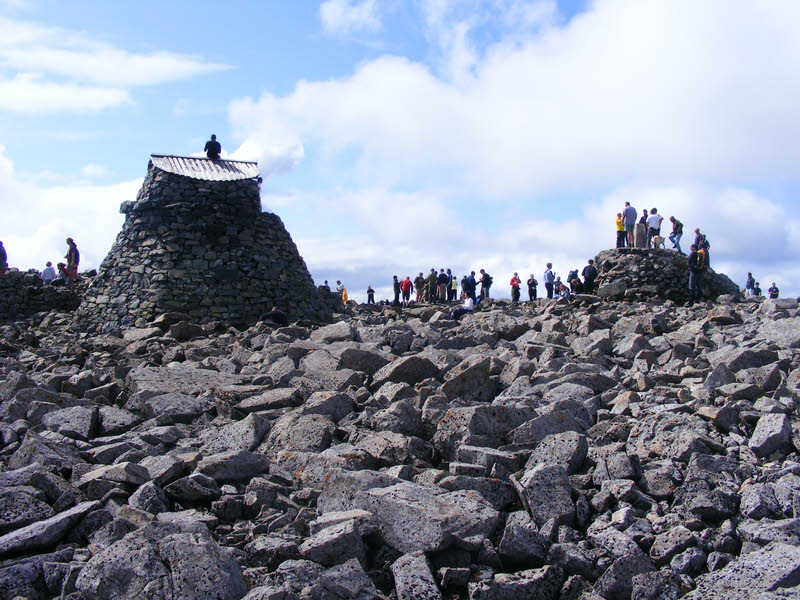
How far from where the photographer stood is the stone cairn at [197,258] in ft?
52.8

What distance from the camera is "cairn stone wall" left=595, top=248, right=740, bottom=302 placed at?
18.9 m

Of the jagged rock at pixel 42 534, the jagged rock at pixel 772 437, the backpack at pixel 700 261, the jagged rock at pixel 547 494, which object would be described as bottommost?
the jagged rock at pixel 42 534

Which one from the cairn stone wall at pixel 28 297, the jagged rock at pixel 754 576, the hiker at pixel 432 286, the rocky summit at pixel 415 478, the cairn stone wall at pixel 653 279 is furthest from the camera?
the hiker at pixel 432 286

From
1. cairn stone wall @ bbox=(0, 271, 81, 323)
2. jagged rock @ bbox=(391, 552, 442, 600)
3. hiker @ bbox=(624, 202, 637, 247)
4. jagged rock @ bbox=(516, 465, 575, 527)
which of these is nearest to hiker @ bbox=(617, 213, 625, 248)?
hiker @ bbox=(624, 202, 637, 247)

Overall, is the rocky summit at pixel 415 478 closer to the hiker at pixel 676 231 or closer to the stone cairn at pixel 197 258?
the stone cairn at pixel 197 258

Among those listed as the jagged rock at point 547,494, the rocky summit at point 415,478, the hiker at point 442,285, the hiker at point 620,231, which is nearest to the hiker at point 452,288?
the hiker at point 442,285

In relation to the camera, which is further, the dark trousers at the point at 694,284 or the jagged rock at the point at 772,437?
the dark trousers at the point at 694,284

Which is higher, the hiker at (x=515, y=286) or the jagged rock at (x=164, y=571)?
the hiker at (x=515, y=286)

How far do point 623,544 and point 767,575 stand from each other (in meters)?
0.84

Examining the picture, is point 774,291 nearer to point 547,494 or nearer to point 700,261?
point 700,261

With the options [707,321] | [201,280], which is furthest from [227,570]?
[201,280]

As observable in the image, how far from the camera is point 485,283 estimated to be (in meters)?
24.0

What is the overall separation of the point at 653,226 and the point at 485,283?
6076 millimetres

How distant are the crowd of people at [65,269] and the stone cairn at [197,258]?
540cm
